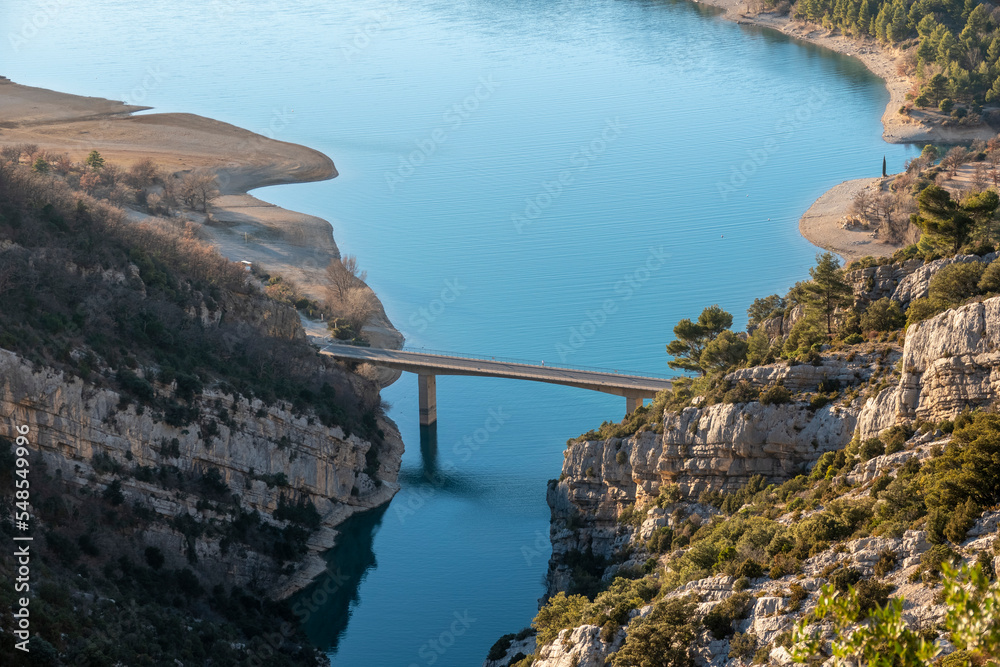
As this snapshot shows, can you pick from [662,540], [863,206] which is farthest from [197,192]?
[662,540]

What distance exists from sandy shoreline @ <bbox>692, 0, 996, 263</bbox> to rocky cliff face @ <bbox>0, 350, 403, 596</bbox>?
47048mm

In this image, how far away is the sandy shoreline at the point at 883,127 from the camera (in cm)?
9369

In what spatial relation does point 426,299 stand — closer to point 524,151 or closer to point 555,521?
point 524,151

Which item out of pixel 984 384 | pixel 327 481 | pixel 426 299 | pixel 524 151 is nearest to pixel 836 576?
pixel 984 384

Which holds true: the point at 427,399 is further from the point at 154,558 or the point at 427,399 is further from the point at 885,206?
the point at 885,206

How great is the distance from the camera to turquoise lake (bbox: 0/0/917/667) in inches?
2314

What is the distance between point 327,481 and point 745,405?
94.0ft

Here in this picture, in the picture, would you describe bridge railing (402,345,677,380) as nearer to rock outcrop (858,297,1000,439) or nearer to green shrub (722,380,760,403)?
green shrub (722,380,760,403)

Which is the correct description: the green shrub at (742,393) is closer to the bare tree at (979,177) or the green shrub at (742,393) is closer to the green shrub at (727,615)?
the green shrub at (727,615)

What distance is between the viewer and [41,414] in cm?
4716

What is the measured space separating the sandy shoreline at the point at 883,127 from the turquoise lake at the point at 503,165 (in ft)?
6.25

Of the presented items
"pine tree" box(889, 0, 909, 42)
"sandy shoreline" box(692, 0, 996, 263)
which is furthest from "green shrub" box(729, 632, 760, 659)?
"pine tree" box(889, 0, 909, 42)

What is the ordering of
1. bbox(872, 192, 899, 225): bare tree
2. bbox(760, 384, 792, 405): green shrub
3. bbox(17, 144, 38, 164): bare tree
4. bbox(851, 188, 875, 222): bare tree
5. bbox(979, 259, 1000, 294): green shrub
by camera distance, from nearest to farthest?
bbox(979, 259, 1000, 294): green shrub, bbox(760, 384, 792, 405): green shrub, bbox(17, 144, 38, 164): bare tree, bbox(872, 192, 899, 225): bare tree, bbox(851, 188, 875, 222): bare tree

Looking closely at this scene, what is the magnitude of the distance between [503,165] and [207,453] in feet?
196
